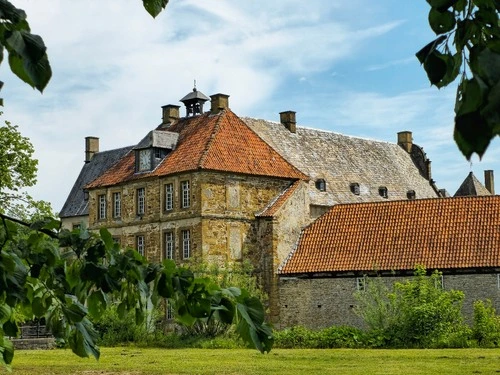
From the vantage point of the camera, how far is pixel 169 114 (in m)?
46.2

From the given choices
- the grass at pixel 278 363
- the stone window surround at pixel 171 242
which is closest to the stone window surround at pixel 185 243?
the stone window surround at pixel 171 242

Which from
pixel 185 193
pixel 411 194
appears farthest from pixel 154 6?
pixel 411 194

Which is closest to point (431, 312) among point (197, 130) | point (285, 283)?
point (285, 283)

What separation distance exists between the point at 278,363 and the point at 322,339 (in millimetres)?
7696

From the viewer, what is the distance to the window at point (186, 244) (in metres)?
40.7

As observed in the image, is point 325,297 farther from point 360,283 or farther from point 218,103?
point 218,103

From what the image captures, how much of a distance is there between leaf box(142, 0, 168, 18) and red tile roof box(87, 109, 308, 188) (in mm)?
36308

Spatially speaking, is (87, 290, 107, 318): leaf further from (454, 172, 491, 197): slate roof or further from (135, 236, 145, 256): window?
(454, 172, 491, 197): slate roof

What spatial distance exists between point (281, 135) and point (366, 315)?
671 inches

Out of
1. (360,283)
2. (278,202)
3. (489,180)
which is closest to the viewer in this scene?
(360,283)

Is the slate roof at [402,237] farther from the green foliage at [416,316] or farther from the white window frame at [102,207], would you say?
the white window frame at [102,207]

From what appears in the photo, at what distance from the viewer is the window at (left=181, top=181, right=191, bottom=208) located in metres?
41.0

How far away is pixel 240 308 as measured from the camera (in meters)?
4.25

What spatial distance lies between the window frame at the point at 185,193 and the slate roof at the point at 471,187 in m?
29.2
